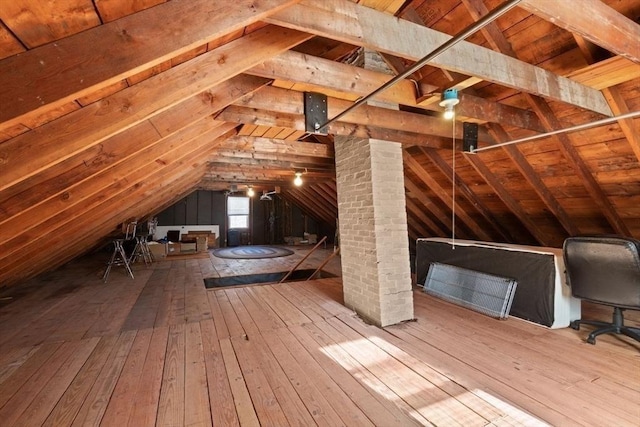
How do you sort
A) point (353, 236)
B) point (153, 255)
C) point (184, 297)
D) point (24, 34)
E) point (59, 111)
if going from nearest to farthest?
point (24, 34), point (59, 111), point (353, 236), point (184, 297), point (153, 255)

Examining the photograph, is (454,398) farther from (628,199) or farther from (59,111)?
(628,199)

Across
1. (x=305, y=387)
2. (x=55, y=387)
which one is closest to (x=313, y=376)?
(x=305, y=387)

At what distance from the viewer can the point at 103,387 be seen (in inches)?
80.0

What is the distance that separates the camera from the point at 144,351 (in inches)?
101

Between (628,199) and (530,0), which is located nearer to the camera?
(530,0)

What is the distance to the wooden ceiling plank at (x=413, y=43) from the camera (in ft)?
4.62

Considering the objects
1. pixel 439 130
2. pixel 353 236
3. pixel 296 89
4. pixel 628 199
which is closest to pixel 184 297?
pixel 353 236

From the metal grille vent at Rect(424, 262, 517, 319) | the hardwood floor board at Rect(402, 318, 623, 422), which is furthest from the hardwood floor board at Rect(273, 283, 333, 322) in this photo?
the metal grille vent at Rect(424, 262, 517, 319)

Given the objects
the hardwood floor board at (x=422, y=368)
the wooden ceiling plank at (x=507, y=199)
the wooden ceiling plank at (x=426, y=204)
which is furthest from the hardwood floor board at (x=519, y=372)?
the wooden ceiling plank at (x=426, y=204)

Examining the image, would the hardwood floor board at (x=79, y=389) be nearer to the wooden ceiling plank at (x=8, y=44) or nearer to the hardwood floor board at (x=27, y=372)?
the hardwood floor board at (x=27, y=372)

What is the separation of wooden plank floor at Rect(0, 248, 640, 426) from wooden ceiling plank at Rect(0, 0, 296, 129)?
5.95 feet

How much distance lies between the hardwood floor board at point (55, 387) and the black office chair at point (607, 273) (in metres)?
4.29

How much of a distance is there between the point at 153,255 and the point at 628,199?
930cm

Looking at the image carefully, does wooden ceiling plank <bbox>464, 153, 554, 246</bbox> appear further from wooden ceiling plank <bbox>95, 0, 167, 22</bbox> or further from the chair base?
wooden ceiling plank <bbox>95, 0, 167, 22</bbox>
